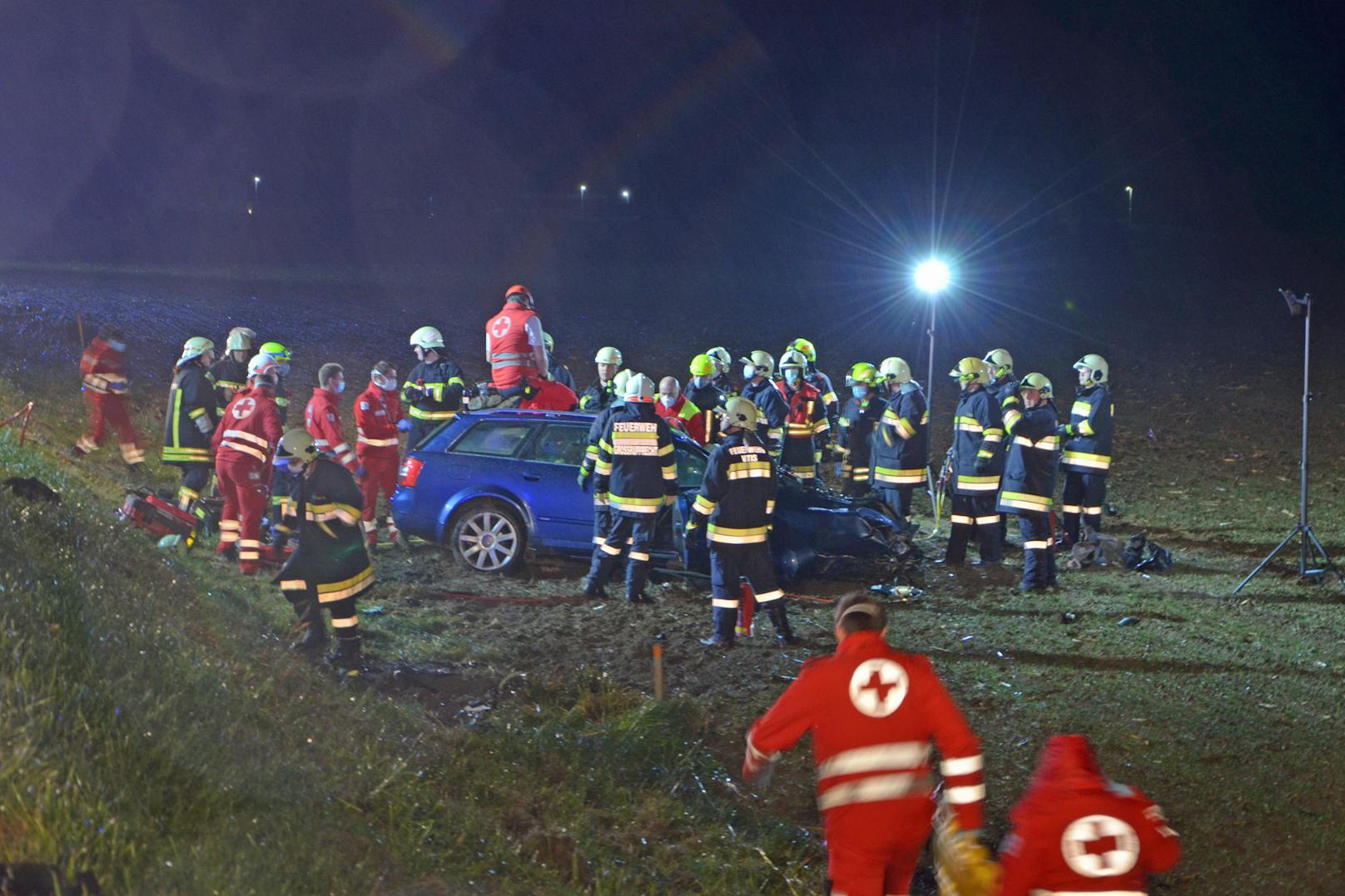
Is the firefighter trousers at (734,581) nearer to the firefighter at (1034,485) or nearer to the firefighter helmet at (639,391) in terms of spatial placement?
the firefighter helmet at (639,391)

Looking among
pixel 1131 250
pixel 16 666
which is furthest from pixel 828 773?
pixel 1131 250

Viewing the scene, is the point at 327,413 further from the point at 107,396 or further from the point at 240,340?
the point at 107,396

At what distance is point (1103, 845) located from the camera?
3332 mm

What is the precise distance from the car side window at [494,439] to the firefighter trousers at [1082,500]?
5.75 m

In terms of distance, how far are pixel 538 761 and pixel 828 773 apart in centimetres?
221

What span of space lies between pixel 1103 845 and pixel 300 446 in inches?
228

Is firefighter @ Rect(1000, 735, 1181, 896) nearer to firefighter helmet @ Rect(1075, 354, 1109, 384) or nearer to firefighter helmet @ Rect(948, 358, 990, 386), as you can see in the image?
firefighter helmet @ Rect(948, 358, 990, 386)

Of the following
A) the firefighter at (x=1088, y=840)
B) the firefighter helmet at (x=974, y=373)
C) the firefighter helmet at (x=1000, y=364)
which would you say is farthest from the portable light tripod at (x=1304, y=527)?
the firefighter at (x=1088, y=840)

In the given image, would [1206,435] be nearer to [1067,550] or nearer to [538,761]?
[1067,550]

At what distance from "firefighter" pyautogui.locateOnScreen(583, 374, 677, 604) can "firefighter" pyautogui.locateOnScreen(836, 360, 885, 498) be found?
4.52 meters

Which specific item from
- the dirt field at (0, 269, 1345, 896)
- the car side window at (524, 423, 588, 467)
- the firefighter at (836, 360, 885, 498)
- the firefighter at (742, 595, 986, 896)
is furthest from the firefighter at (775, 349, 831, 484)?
the firefighter at (742, 595, 986, 896)

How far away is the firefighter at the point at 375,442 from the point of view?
1126 centimetres

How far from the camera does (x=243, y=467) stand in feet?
32.1

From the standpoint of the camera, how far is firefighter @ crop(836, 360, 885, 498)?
13.6 m
